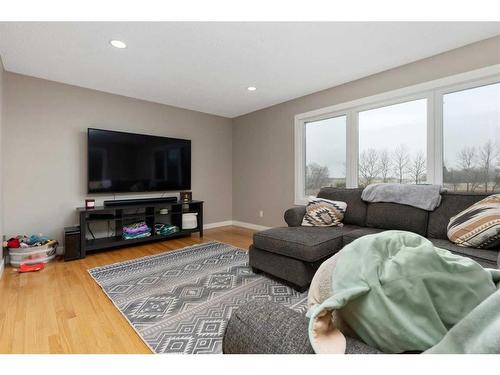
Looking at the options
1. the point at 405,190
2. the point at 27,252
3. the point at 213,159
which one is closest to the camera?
the point at 405,190

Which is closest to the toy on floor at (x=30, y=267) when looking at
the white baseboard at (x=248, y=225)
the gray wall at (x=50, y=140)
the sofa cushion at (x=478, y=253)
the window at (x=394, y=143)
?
the gray wall at (x=50, y=140)

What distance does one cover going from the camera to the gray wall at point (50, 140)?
2.87 m

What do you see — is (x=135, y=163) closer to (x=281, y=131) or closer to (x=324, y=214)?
(x=281, y=131)

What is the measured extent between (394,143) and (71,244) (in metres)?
4.10

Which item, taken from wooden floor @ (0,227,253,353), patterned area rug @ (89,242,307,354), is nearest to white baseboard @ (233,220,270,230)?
patterned area rug @ (89,242,307,354)

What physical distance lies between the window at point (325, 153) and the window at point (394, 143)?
276 mm

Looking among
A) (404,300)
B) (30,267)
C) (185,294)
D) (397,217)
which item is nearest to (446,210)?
(397,217)

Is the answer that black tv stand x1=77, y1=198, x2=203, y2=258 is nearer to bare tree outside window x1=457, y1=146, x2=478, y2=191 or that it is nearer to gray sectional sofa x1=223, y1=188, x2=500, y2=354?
gray sectional sofa x1=223, y1=188, x2=500, y2=354

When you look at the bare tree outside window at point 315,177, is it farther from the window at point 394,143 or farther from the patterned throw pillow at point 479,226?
the patterned throw pillow at point 479,226

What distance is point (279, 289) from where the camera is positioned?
2.10 meters

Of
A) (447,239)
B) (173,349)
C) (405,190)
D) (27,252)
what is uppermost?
(405,190)

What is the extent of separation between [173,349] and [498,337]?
1454mm
